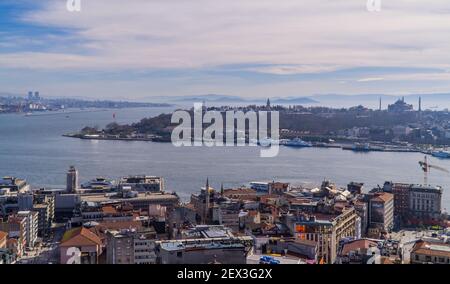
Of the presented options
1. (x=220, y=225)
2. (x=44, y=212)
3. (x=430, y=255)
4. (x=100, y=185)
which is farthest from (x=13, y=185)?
(x=430, y=255)

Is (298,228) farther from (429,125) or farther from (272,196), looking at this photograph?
(429,125)

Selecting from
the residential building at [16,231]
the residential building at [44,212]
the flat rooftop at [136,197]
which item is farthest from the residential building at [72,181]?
Result: the residential building at [16,231]

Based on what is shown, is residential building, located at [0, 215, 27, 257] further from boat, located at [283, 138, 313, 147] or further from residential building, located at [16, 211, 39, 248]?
boat, located at [283, 138, 313, 147]

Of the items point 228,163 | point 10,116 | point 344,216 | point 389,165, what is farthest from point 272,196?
point 10,116

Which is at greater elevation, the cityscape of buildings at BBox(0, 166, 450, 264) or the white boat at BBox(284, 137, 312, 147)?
the white boat at BBox(284, 137, 312, 147)

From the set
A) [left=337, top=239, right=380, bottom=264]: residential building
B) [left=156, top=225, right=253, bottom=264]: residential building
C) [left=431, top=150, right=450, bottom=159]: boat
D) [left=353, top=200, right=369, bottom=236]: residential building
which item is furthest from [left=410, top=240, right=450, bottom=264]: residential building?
[left=431, top=150, right=450, bottom=159]: boat

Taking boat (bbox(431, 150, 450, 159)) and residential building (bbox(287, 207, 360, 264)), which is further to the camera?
boat (bbox(431, 150, 450, 159))

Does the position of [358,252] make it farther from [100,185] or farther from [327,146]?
[327,146]

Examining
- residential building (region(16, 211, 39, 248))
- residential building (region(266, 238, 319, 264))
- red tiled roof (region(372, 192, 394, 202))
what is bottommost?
residential building (region(16, 211, 39, 248))

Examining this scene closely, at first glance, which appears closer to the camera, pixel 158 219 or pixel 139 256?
pixel 139 256

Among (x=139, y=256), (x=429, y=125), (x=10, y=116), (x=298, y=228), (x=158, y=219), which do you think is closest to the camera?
(x=139, y=256)
